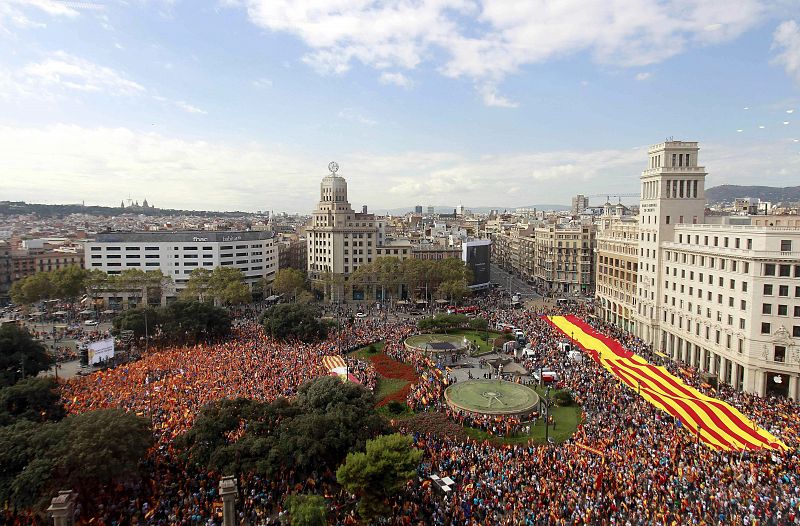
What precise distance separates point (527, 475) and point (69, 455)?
923 inches

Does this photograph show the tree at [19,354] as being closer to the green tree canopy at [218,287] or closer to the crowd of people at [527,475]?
the crowd of people at [527,475]

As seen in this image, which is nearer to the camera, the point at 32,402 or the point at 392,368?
Answer: the point at 32,402

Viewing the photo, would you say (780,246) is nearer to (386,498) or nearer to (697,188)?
(697,188)

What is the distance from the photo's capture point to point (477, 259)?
109 m

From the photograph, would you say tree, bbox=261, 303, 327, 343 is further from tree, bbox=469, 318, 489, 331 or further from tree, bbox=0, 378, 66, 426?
tree, bbox=0, 378, 66, 426

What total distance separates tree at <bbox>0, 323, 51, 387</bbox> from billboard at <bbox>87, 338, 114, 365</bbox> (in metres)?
6.59

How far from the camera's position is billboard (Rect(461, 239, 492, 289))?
10688cm

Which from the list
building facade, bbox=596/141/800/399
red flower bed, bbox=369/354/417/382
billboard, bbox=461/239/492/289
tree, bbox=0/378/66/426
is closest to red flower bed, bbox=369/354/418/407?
red flower bed, bbox=369/354/417/382

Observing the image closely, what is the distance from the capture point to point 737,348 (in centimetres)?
4650

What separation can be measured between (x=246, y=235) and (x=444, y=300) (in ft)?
141

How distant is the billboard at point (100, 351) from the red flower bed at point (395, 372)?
27256mm

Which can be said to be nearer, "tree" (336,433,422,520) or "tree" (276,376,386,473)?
"tree" (336,433,422,520)

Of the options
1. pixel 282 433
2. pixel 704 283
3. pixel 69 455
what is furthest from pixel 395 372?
pixel 704 283

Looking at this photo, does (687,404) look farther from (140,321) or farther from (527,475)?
(140,321)
